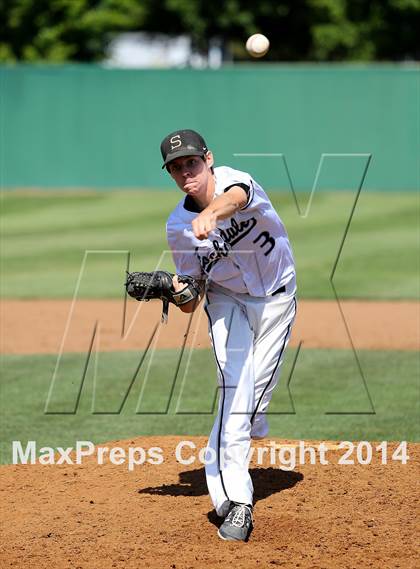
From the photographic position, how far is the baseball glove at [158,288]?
5.38 meters

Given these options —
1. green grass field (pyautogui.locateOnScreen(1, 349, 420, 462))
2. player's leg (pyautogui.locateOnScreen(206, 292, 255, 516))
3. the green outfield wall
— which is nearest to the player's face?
player's leg (pyautogui.locateOnScreen(206, 292, 255, 516))

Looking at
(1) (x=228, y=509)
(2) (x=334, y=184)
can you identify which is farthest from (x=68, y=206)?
(1) (x=228, y=509)

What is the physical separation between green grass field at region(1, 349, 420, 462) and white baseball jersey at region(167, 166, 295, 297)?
194cm

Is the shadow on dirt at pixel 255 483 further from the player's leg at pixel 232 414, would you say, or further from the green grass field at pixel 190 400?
the green grass field at pixel 190 400

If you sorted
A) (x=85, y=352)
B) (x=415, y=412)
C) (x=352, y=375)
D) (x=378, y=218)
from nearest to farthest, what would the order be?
1. (x=415, y=412)
2. (x=352, y=375)
3. (x=85, y=352)
4. (x=378, y=218)

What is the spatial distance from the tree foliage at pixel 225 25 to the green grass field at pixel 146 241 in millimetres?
10904

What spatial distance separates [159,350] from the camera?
1082 centimetres

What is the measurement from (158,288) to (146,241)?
13.3 meters

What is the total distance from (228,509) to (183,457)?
152 cm

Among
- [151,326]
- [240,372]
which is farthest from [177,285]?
[151,326]

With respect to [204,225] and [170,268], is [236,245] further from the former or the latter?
[170,268]

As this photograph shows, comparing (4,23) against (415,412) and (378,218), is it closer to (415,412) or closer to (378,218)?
(378,218)

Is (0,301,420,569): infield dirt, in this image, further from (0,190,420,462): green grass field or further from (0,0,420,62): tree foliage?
(0,0,420,62): tree foliage

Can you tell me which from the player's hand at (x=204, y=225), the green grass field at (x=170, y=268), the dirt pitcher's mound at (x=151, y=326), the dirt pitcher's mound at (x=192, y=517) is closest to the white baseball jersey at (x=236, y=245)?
the player's hand at (x=204, y=225)
